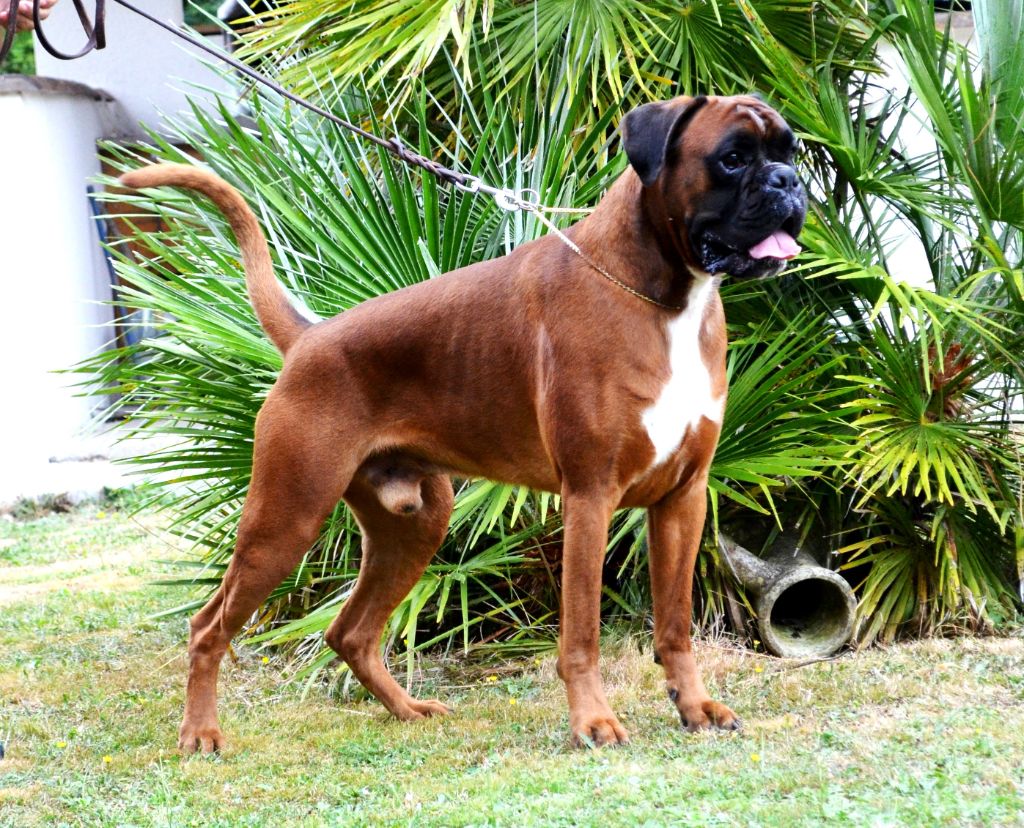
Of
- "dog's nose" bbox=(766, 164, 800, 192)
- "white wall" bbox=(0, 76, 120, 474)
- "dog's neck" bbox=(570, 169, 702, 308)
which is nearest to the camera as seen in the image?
"dog's nose" bbox=(766, 164, 800, 192)

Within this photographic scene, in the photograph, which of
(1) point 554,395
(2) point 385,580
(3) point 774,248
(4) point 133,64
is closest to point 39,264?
(4) point 133,64

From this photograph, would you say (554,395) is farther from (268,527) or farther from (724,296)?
(724,296)

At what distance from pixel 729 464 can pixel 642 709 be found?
3.58 ft

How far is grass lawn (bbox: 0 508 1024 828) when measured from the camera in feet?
11.1

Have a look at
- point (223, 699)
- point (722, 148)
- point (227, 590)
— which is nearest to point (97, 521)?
point (223, 699)

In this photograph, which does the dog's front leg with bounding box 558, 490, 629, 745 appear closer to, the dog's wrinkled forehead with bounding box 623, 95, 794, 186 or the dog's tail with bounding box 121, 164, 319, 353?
the dog's wrinkled forehead with bounding box 623, 95, 794, 186

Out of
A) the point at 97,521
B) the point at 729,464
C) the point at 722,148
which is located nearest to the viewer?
the point at 722,148

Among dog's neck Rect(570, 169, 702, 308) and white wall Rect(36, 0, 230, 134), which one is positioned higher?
white wall Rect(36, 0, 230, 134)

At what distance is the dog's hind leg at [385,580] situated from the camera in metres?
4.76

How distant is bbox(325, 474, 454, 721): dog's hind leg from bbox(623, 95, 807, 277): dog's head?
1.44 metres

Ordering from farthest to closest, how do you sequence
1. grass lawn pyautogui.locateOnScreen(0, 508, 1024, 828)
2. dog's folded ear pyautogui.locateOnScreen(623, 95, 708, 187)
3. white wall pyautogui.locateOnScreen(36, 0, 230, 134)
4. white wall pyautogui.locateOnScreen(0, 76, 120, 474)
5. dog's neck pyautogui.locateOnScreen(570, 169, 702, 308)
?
1. white wall pyautogui.locateOnScreen(36, 0, 230, 134)
2. white wall pyautogui.locateOnScreen(0, 76, 120, 474)
3. dog's neck pyautogui.locateOnScreen(570, 169, 702, 308)
4. dog's folded ear pyautogui.locateOnScreen(623, 95, 708, 187)
5. grass lawn pyautogui.locateOnScreen(0, 508, 1024, 828)

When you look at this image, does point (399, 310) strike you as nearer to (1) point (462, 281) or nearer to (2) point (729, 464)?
(1) point (462, 281)

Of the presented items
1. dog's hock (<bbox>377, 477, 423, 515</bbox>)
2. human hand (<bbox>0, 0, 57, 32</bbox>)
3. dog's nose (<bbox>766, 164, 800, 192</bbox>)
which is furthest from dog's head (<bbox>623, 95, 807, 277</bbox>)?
human hand (<bbox>0, 0, 57, 32</bbox>)

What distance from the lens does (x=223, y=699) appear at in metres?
5.32
